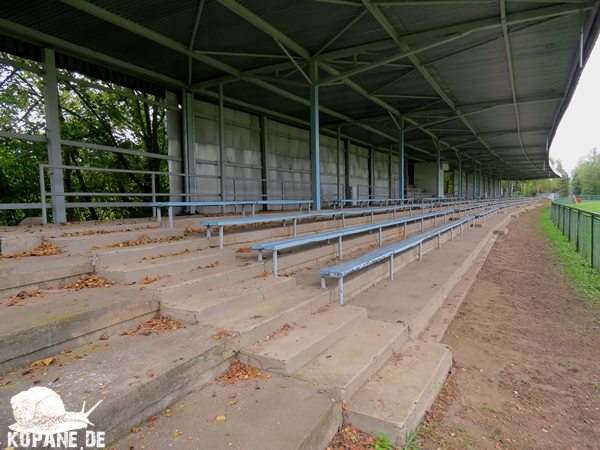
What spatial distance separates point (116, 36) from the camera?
7.92 m

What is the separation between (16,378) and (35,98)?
10912 millimetres

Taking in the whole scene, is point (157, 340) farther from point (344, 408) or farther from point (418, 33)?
point (418, 33)

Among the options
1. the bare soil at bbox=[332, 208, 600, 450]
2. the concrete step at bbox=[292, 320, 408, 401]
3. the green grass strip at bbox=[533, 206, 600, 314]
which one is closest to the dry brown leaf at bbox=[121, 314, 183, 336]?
the concrete step at bbox=[292, 320, 408, 401]

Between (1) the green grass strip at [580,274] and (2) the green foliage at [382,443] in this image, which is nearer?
(2) the green foliage at [382,443]

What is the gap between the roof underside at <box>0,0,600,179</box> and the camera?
7160 mm

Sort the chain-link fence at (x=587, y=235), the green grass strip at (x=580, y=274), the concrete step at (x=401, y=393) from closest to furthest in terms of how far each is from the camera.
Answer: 1. the concrete step at (x=401, y=393)
2. the green grass strip at (x=580, y=274)
3. the chain-link fence at (x=587, y=235)

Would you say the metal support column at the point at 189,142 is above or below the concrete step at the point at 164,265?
above

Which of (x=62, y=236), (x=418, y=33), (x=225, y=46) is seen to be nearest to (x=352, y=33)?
(x=418, y=33)

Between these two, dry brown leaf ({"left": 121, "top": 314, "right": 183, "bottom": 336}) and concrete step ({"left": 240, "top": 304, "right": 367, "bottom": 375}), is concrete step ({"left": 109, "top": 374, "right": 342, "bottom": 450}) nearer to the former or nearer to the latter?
concrete step ({"left": 240, "top": 304, "right": 367, "bottom": 375})

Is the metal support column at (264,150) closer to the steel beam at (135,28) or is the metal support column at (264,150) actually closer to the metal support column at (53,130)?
the steel beam at (135,28)

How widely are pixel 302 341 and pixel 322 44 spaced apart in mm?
8409

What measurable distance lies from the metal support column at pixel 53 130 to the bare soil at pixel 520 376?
7.44 m

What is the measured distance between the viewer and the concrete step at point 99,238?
417 centimetres

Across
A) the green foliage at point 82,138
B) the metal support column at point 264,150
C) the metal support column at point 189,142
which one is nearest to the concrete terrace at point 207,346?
the metal support column at point 189,142
